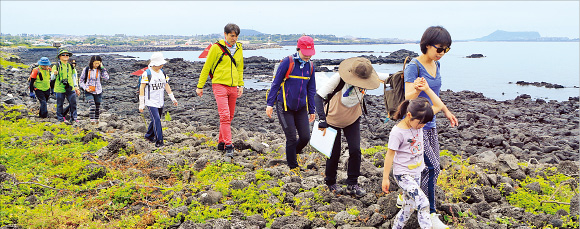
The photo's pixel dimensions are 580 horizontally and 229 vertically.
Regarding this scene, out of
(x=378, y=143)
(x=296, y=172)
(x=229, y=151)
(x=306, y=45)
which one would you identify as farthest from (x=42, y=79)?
(x=378, y=143)

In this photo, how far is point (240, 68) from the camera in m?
7.53

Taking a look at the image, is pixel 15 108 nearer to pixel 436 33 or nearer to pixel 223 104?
pixel 223 104

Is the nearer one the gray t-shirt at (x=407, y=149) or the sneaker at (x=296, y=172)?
the gray t-shirt at (x=407, y=149)

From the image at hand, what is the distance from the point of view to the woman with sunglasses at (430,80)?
13.4ft

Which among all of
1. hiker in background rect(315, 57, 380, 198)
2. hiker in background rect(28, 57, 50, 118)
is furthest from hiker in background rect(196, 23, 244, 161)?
hiker in background rect(28, 57, 50, 118)

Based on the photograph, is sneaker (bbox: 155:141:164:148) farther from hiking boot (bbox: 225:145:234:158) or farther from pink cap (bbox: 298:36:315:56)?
pink cap (bbox: 298:36:315:56)

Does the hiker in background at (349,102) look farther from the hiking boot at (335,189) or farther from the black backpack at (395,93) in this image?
the black backpack at (395,93)

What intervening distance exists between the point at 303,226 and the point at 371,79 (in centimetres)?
186

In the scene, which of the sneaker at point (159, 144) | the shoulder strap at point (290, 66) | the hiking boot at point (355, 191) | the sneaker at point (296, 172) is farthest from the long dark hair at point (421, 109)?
the sneaker at point (159, 144)

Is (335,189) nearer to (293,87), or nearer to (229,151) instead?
(293,87)

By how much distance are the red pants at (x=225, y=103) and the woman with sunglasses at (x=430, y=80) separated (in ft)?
12.0

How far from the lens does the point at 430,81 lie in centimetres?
427

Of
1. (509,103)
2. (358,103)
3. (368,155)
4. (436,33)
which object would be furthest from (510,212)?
(509,103)

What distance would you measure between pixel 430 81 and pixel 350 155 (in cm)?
165
